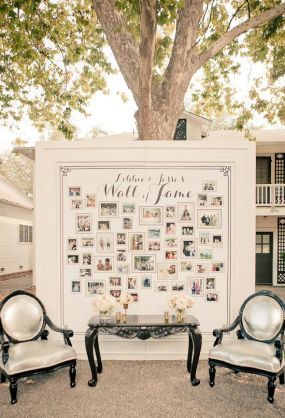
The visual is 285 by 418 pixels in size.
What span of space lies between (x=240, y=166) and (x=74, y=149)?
8.37 feet

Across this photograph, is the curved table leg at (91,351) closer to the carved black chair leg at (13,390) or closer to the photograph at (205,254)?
the carved black chair leg at (13,390)

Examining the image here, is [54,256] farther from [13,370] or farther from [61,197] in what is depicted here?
[13,370]

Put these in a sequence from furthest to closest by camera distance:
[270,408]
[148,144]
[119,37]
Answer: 1. [119,37]
2. [148,144]
3. [270,408]

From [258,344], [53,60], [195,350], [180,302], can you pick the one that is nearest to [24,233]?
[53,60]

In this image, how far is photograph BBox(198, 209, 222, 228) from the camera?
6.06 m

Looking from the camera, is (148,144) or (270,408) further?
(148,144)

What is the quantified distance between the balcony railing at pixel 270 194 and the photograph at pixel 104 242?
9849 mm

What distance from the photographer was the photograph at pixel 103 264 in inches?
237

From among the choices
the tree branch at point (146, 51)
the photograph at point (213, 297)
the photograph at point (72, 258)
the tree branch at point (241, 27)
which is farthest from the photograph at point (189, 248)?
the tree branch at point (241, 27)

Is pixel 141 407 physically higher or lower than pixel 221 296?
lower

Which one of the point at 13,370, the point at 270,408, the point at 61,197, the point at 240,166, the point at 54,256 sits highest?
the point at 240,166

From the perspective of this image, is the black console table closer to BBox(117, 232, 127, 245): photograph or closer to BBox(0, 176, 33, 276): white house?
BBox(117, 232, 127, 245): photograph

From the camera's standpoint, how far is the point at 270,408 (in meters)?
4.33

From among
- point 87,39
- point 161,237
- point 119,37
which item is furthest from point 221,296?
point 87,39
